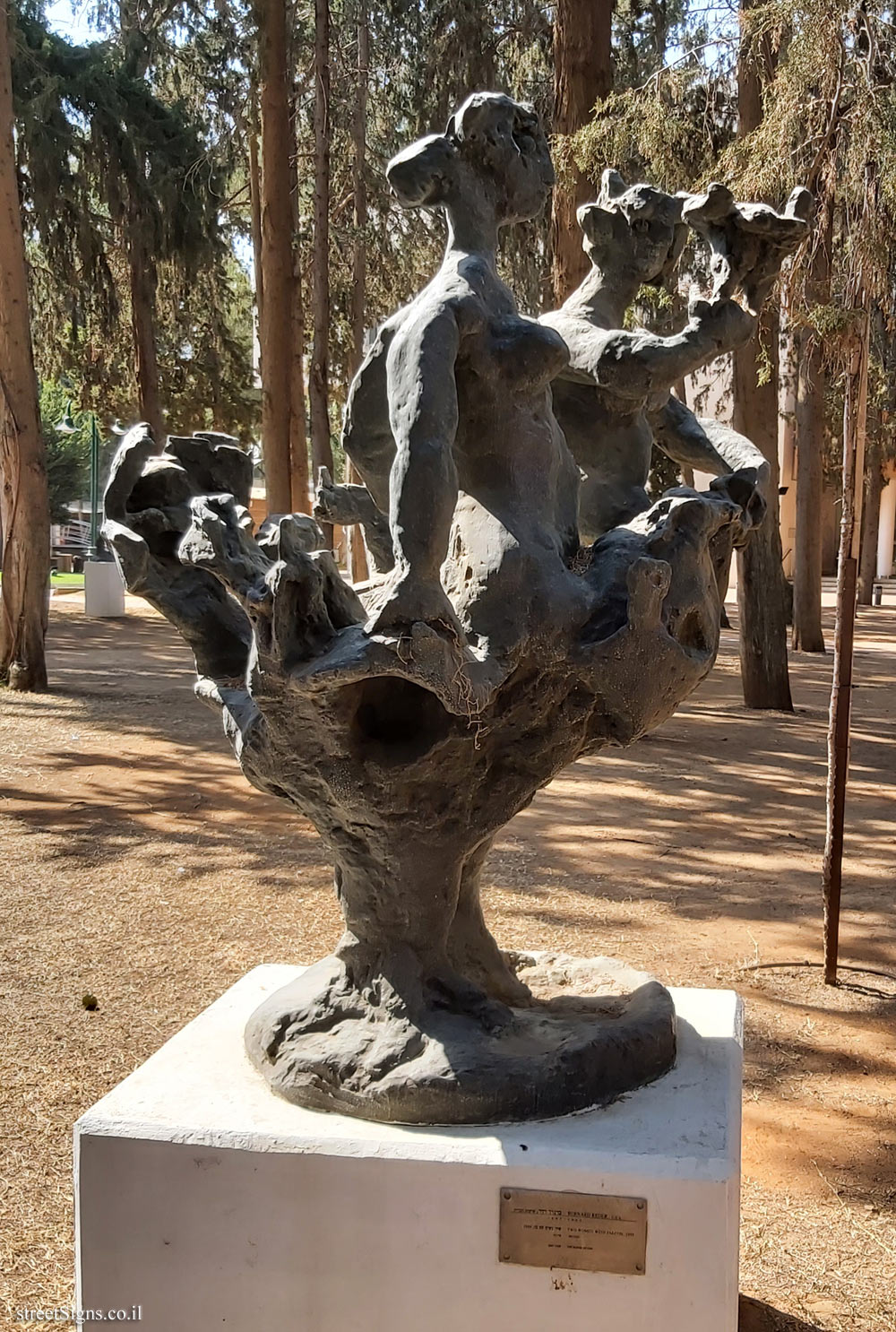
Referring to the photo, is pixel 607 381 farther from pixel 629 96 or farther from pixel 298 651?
pixel 629 96

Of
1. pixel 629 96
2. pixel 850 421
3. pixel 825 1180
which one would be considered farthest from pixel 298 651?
pixel 629 96

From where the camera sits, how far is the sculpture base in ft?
8.40

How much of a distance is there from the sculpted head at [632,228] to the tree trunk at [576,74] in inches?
226

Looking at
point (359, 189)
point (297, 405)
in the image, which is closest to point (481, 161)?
point (297, 405)

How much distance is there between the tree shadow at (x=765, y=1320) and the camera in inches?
117

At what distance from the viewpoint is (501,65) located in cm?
1448

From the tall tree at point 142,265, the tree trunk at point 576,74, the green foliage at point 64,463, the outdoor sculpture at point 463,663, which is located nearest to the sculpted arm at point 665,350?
the outdoor sculpture at point 463,663

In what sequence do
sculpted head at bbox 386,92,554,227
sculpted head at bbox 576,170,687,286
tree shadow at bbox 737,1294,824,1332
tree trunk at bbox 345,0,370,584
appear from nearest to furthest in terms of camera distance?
sculpted head at bbox 386,92,554,227
sculpted head at bbox 576,170,687,286
tree shadow at bbox 737,1294,824,1332
tree trunk at bbox 345,0,370,584

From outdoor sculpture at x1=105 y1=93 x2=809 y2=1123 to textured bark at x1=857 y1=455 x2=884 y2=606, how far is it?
22084 millimetres

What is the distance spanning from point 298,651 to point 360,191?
49.4 feet

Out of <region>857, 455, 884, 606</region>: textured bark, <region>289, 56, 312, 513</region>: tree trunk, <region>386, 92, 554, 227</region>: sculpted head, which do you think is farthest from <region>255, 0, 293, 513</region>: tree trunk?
<region>857, 455, 884, 606</region>: textured bark

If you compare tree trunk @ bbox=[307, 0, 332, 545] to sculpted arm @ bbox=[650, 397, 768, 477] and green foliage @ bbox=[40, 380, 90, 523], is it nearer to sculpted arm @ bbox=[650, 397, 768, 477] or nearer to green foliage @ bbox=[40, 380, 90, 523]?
sculpted arm @ bbox=[650, 397, 768, 477]

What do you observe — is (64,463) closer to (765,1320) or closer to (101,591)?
(101,591)

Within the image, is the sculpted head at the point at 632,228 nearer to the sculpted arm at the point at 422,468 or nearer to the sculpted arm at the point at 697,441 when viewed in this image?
the sculpted arm at the point at 697,441
